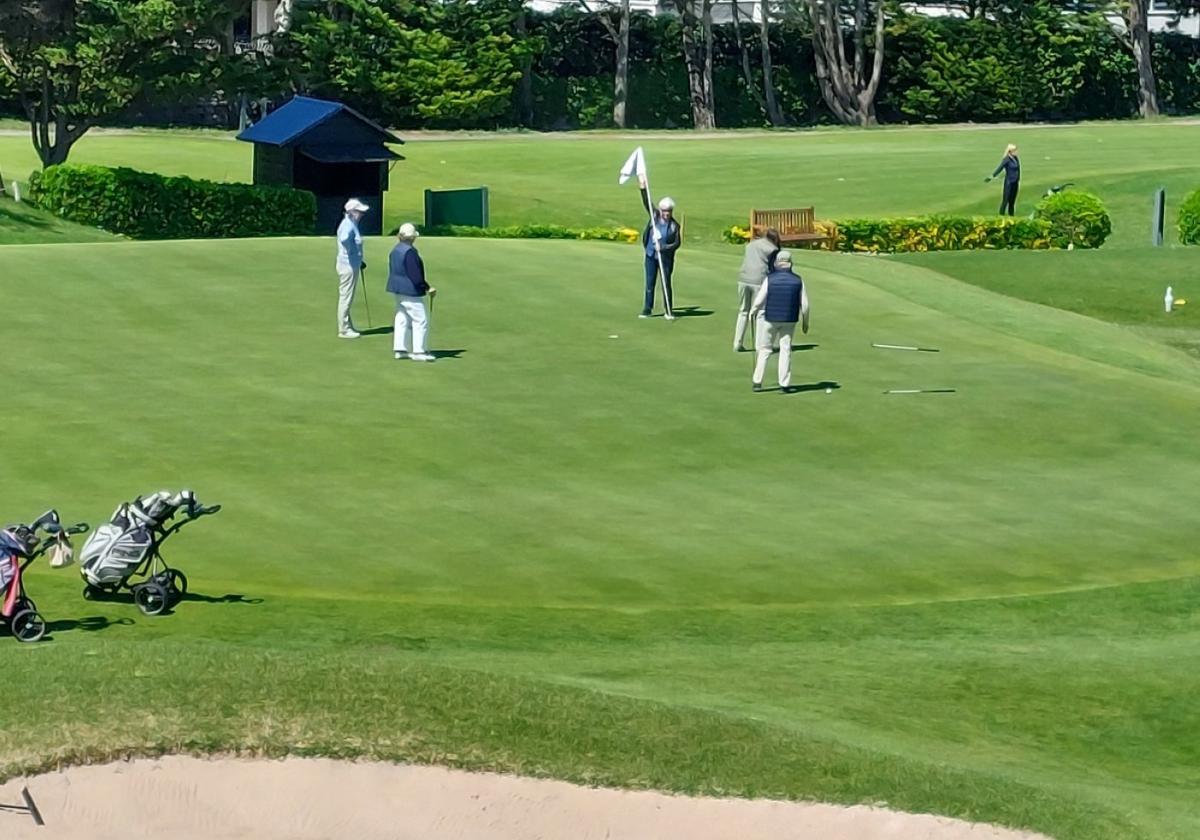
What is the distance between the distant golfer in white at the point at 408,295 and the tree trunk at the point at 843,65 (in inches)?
2449

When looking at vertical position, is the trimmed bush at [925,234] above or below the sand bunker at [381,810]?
above

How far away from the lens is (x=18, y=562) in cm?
1466

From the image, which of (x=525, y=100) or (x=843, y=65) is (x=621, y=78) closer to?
(x=525, y=100)

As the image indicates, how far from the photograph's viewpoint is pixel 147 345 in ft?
92.1

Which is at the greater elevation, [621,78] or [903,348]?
[621,78]

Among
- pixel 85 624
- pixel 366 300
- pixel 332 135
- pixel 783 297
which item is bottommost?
pixel 85 624

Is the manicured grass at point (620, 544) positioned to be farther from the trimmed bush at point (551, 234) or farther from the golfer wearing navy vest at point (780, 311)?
the trimmed bush at point (551, 234)

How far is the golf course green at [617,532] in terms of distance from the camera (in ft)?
38.7

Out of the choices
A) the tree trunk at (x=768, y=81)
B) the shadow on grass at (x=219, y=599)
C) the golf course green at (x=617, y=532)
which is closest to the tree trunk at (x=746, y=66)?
the tree trunk at (x=768, y=81)

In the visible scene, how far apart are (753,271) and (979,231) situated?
71.8 ft

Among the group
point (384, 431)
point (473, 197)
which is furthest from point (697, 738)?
point (473, 197)

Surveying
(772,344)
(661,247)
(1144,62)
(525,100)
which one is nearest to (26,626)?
(772,344)

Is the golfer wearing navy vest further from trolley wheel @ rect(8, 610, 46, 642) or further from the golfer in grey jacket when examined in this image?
trolley wheel @ rect(8, 610, 46, 642)

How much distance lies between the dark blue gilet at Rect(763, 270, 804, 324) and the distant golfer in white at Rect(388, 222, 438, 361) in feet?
14.9
